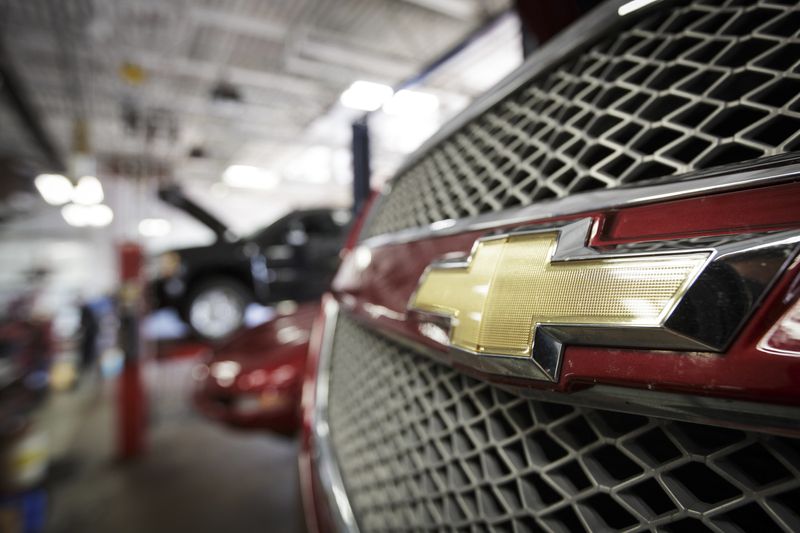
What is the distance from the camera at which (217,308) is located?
5.78 meters

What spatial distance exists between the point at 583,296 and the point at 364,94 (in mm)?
7310

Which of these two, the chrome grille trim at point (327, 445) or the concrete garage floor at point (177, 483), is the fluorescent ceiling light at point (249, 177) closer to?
the concrete garage floor at point (177, 483)

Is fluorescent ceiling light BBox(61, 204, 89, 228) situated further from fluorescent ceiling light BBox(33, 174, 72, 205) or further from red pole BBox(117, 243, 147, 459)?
red pole BBox(117, 243, 147, 459)

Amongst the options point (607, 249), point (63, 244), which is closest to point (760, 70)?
point (607, 249)

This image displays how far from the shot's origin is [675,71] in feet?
1.36

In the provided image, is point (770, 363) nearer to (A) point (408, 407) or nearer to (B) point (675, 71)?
(B) point (675, 71)

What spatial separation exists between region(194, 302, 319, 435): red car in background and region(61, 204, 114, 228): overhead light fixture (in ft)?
39.9

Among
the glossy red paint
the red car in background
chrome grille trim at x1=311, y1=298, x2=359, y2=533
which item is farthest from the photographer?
the red car in background

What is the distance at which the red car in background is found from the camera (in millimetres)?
2277

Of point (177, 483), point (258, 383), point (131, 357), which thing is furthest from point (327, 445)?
point (131, 357)

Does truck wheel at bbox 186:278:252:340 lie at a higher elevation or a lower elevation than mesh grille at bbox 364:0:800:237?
lower

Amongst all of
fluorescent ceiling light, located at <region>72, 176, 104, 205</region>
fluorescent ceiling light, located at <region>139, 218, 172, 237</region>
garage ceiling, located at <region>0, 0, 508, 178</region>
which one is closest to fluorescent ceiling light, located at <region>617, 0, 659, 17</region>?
garage ceiling, located at <region>0, 0, 508, 178</region>

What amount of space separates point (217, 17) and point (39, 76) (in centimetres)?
419

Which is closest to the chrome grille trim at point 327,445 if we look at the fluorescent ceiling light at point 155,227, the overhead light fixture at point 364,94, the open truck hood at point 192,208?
the overhead light fixture at point 364,94
